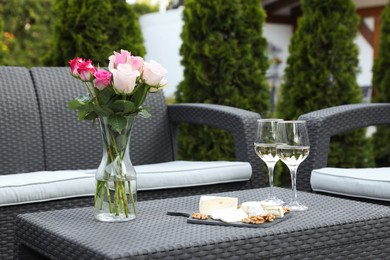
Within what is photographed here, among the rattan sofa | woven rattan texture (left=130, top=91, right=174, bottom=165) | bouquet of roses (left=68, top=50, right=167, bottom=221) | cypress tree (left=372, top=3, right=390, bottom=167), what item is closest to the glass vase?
bouquet of roses (left=68, top=50, right=167, bottom=221)

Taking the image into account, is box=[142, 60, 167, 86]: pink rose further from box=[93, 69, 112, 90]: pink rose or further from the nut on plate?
the nut on plate

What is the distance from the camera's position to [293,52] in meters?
4.95

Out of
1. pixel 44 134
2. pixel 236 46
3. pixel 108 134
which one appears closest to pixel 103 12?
pixel 236 46

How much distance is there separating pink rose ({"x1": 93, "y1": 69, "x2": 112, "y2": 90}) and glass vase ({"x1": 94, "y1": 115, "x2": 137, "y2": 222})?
98 millimetres

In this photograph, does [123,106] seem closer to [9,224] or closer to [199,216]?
[199,216]

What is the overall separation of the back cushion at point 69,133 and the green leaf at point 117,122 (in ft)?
4.78

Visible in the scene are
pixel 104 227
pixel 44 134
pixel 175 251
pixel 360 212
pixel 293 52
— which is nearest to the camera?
pixel 175 251

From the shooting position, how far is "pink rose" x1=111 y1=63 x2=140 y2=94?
1.80m

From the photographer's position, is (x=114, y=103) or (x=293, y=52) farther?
(x=293, y=52)

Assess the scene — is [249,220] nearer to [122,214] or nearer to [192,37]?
[122,214]

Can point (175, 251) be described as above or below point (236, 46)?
below

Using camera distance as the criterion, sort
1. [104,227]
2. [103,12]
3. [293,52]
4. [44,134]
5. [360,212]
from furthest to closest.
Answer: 1. [293,52]
2. [103,12]
3. [44,134]
4. [360,212]
5. [104,227]

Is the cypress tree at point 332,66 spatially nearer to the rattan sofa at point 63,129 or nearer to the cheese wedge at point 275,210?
the rattan sofa at point 63,129

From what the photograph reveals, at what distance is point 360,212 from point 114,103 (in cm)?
82
